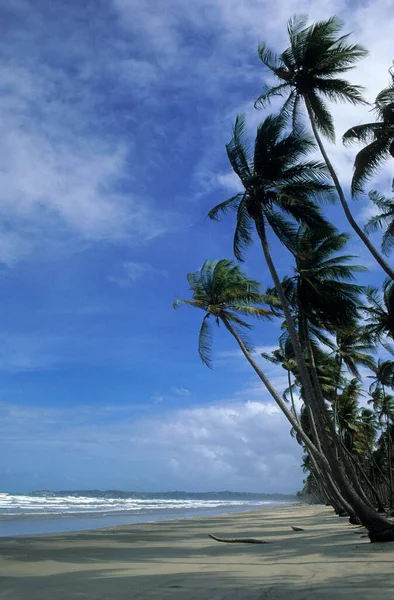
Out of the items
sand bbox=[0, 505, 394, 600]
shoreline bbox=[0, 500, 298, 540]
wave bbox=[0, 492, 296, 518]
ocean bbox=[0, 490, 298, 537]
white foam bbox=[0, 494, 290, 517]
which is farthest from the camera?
white foam bbox=[0, 494, 290, 517]

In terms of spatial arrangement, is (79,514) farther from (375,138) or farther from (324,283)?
(375,138)

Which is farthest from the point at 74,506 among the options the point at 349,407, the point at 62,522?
the point at 349,407

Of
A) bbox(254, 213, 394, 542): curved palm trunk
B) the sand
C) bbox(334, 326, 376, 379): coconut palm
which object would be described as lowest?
the sand

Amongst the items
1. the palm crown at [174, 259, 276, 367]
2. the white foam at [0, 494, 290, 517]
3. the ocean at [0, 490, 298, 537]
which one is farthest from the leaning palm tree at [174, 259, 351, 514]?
Answer: the white foam at [0, 494, 290, 517]

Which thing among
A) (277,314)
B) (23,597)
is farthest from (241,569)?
(277,314)

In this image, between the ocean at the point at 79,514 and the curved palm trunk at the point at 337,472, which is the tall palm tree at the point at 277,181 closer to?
the curved palm trunk at the point at 337,472

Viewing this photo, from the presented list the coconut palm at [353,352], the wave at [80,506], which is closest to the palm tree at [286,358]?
the coconut palm at [353,352]

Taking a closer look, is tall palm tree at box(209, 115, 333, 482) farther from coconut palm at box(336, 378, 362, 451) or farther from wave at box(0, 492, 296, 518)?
wave at box(0, 492, 296, 518)

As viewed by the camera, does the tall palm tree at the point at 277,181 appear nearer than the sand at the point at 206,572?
No

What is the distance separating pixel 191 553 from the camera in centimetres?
1083

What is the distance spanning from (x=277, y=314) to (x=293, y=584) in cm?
1366

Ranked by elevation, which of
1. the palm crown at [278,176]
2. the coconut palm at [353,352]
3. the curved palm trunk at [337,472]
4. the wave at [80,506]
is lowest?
the wave at [80,506]

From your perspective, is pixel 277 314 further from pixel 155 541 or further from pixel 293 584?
pixel 293 584

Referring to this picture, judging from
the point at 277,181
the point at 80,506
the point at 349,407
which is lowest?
the point at 80,506
